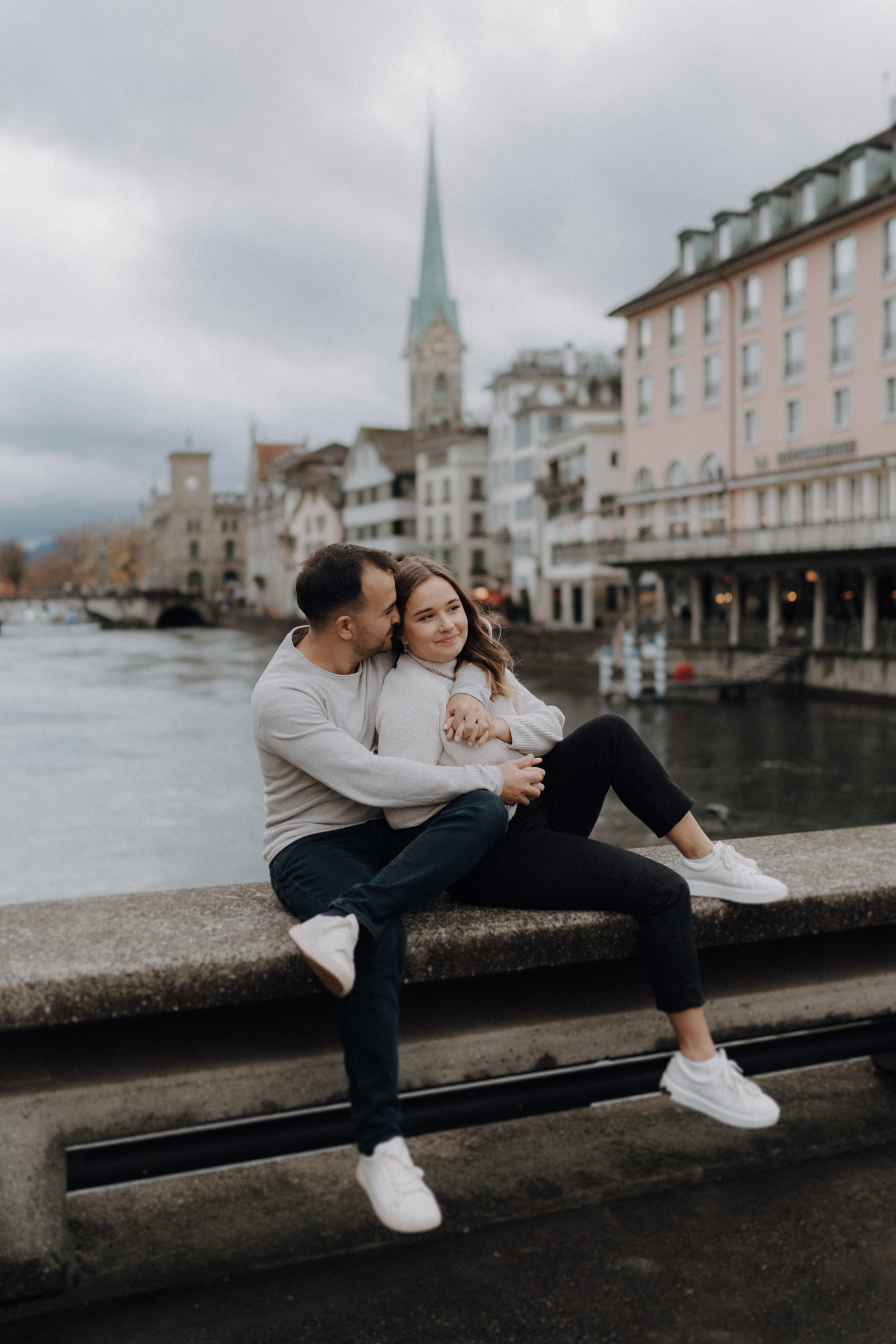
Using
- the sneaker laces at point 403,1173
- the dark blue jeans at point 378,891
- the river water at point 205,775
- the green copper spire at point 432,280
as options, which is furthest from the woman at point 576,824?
the green copper spire at point 432,280

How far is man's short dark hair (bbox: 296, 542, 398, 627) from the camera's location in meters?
3.08

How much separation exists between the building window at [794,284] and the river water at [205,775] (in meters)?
13.3

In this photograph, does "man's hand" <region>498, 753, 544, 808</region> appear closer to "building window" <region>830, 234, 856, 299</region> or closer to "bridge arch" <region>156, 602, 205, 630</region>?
"building window" <region>830, 234, 856, 299</region>

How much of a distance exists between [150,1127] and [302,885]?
1.90ft

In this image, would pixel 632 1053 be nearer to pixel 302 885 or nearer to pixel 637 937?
pixel 637 937

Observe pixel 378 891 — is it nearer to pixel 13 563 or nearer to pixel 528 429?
pixel 528 429

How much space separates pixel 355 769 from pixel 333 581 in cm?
47

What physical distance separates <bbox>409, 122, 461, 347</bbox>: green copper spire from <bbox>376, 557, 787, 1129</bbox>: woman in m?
116

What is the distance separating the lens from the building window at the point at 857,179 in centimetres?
3734

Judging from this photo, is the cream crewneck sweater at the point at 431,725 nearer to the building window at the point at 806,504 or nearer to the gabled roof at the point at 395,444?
the building window at the point at 806,504

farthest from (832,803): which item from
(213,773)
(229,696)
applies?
(229,696)

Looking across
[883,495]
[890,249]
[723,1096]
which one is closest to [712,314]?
[890,249]

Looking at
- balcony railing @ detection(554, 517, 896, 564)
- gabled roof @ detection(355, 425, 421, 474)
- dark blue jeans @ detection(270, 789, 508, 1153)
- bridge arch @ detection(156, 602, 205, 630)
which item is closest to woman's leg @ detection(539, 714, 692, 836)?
dark blue jeans @ detection(270, 789, 508, 1153)

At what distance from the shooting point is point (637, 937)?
277cm
